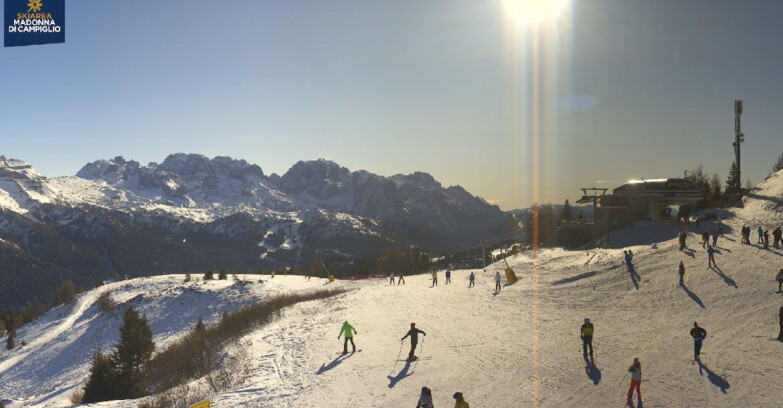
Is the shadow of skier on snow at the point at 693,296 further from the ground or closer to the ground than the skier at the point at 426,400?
further from the ground

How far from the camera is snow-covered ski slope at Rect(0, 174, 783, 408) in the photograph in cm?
1842

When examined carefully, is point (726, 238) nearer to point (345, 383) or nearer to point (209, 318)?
point (345, 383)

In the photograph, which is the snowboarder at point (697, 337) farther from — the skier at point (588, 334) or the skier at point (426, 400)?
the skier at point (426, 400)

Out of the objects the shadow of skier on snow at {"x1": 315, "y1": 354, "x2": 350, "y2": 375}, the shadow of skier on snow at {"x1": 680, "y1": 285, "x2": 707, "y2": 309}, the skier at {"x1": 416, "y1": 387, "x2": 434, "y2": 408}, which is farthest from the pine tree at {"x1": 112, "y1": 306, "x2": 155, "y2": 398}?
the shadow of skier on snow at {"x1": 680, "y1": 285, "x2": 707, "y2": 309}

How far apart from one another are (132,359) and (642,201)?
53.4 meters

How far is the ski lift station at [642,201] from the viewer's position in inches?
2111

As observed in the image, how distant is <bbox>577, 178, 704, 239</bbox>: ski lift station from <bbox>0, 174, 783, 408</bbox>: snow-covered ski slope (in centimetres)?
412

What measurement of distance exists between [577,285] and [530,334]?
13.4 metres

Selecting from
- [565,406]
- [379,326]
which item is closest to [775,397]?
[565,406]

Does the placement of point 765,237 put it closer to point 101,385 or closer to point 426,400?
point 426,400

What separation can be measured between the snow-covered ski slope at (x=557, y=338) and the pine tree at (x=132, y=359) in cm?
532

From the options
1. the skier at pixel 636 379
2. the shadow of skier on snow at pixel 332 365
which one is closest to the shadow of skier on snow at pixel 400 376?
the shadow of skier on snow at pixel 332 365

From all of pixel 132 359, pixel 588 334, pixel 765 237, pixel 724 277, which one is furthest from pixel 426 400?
pixel 765 237

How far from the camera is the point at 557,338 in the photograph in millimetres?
25672
